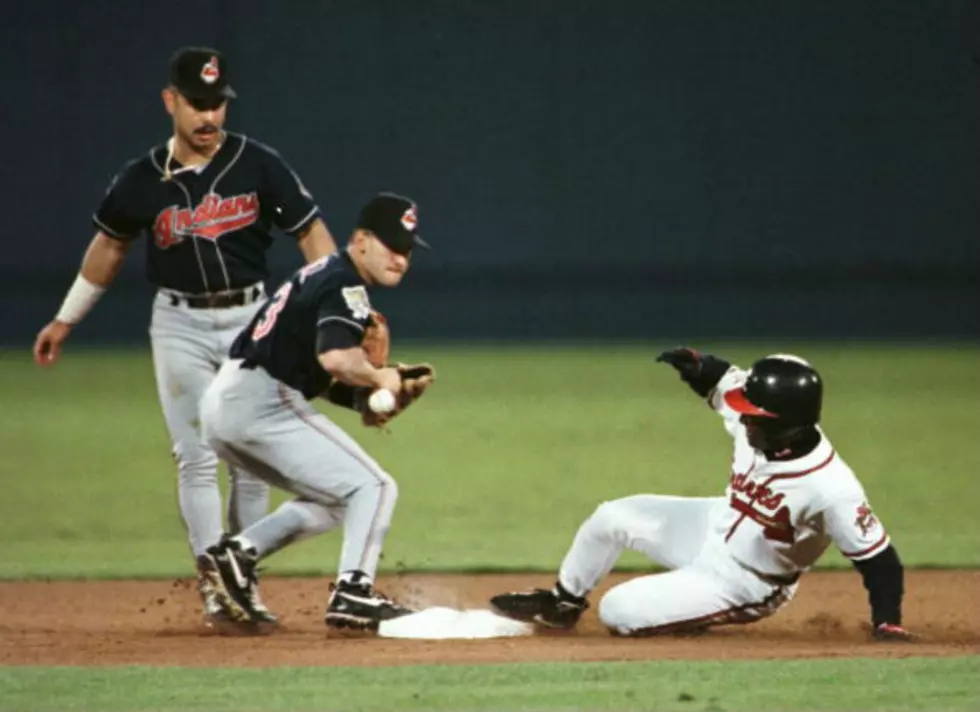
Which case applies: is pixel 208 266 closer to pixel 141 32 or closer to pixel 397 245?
pixel 397 245

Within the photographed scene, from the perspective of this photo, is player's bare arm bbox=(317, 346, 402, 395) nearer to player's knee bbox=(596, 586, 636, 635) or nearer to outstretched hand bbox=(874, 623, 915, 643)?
player's knee bbox=(596, 586, 636, 635)

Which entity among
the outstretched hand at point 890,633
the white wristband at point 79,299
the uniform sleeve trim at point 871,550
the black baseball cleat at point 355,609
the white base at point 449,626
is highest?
the white wristband at point 79,299

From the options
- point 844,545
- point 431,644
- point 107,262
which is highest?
point 107,262

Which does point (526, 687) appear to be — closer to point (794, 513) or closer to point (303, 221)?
point (794, 513)

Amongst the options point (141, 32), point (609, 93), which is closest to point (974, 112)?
point (609, 93)

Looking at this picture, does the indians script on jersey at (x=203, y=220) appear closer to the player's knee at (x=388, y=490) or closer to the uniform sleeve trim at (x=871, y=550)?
the player's knee at (x=388, y=490)

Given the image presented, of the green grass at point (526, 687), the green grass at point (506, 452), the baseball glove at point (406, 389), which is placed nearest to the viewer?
the green grass at point (526, 687)

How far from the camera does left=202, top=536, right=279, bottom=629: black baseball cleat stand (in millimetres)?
5961

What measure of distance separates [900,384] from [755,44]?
3.89 m

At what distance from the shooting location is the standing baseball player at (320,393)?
5.66m

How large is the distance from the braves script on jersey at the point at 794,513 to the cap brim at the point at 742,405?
17 cm

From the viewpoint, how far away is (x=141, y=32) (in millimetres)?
15375

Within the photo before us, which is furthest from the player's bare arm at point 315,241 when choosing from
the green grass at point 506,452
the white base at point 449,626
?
the green grass at point 506,452

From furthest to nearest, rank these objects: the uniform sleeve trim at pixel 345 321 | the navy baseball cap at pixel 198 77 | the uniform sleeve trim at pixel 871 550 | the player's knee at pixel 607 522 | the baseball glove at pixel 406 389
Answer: the navy baseball cap at pixel 198 77 < the player's knee at pixel 607 522 < the baseball glove at pixel 406 389 < the uniform sleeve trim at pixel 345 321 < the uniform sleeve trim at pixel 871 550
